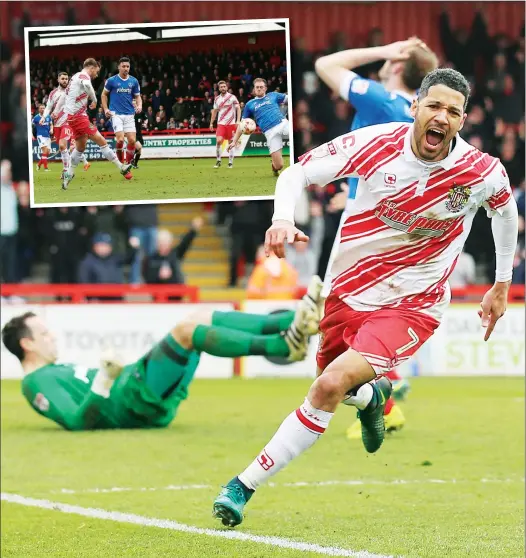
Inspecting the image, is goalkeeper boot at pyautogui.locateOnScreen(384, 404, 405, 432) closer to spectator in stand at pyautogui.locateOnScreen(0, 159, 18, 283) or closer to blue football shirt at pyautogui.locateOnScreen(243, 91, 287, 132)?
blue football shirt at pyautogui.locateOnScreen(243, 91, 287, 132)

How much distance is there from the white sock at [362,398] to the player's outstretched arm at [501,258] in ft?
2.92

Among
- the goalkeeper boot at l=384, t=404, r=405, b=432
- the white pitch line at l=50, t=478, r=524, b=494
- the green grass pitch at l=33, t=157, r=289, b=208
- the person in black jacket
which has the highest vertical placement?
the green grass pitch at l=33, t=157, r=289, b=208

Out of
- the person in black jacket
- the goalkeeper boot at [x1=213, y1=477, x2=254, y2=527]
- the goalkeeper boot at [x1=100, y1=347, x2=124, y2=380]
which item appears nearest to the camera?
the goalkeeper boot at [x1=213, y1=477, x2=254, y2=527]

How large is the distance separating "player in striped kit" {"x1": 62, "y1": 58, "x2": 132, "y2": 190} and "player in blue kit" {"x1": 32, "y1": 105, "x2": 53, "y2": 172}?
12 cm

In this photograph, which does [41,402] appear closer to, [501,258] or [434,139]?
[501,258]

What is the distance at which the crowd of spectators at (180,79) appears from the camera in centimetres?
662

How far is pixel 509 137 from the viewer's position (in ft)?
72.2

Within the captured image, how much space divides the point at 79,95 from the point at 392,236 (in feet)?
6.21

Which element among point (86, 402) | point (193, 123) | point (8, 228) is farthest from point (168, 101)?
point (8, 228)

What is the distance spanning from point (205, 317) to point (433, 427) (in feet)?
9.87

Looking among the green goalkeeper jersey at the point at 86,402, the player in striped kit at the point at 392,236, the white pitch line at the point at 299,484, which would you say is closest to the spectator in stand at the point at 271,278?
the green goalkeeper jersey at the point at 86,402

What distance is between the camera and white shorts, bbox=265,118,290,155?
6.78m

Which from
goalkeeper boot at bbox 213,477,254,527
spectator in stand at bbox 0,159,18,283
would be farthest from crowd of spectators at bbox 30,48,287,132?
spectator in stand at bbox 0,159,18,283

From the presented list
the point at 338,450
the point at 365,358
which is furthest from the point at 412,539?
the point at 338,450
